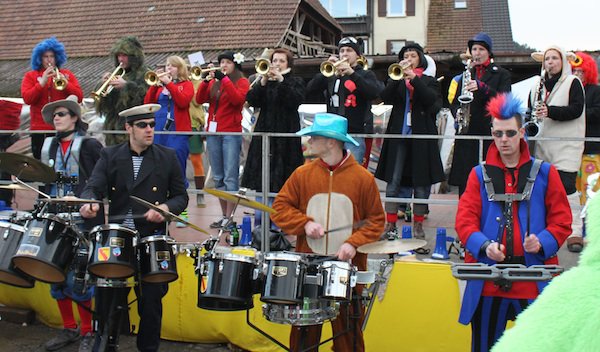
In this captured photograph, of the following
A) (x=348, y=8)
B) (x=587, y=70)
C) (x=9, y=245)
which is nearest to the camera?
(x=9, y=245)

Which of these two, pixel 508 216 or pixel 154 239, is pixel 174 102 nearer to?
pixel 154 239

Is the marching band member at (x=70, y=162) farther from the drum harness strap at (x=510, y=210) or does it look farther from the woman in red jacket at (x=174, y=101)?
the drum harness strap at (x=510, y=210)

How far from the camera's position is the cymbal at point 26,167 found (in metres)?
5.12

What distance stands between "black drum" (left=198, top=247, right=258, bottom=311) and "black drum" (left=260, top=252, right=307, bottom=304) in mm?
167

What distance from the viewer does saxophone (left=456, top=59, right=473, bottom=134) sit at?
21.0 ft

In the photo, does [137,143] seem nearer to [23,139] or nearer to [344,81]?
[344,81]

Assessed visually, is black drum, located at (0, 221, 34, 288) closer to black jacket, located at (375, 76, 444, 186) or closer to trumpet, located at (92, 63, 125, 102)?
trumpet, located at (92, 63, 125, 102)

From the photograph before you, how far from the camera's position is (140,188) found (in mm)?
5234

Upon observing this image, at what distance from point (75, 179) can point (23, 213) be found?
2.24ft

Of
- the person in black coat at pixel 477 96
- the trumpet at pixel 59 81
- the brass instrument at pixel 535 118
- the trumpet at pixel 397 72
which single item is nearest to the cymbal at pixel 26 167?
the trumpet at pixel 59 81

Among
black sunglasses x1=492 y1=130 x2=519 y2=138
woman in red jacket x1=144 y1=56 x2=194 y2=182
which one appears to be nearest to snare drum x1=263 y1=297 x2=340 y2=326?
black sunglasses x1=492 y1=130 x2=519 y2=138

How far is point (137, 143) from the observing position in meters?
5.29

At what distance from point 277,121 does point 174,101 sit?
1449 mm

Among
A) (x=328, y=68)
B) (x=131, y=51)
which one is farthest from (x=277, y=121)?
(x=131, y=51)
